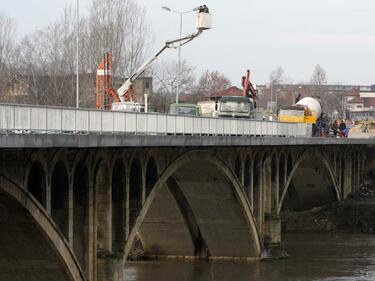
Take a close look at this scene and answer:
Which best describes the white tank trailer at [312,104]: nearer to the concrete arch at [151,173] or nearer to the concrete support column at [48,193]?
the concrete arch at [151,173]

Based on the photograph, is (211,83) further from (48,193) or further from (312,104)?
(48,193)

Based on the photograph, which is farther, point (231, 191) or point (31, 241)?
point (231, 191)

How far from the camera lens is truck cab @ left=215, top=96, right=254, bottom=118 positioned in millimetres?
58244

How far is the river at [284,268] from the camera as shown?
4562cm

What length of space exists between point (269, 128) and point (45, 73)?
108ft

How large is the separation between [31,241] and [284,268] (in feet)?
79.4

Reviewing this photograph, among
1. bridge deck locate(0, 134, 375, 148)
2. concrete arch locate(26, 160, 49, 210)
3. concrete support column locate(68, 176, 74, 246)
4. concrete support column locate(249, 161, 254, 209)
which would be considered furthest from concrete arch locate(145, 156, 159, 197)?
concrete support column locate(249, 161, 254, 209)

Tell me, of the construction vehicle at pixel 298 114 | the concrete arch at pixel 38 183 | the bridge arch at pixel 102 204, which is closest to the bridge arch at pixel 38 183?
the concrete arch at pixel 38 183

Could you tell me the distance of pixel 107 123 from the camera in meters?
27.6

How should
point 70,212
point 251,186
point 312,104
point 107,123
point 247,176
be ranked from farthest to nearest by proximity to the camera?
point 312,104
point 251,186
point 247,176
point 107,123
point 70,212

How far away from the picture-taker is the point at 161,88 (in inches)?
4722

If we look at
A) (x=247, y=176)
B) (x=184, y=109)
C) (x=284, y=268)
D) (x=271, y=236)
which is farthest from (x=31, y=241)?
(x=184, y=109)

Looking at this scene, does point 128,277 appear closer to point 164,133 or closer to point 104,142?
point 164,133

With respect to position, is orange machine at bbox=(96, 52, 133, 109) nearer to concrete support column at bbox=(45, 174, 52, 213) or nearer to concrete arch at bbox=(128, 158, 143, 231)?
concrete arch at bbox=(128, 158, 143, 231)
